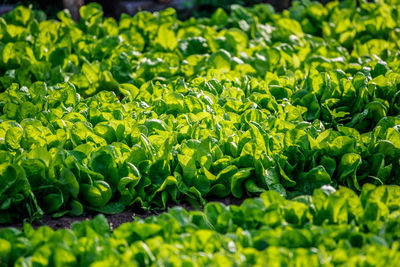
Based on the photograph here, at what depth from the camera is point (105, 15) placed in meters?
8.49

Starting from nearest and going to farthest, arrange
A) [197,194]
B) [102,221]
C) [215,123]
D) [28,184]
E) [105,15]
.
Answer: [102,221], [28,184], [197,194], [215,123], [105,15]

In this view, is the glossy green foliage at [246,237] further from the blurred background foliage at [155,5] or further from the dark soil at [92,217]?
the blurred background foliage at [155,5]

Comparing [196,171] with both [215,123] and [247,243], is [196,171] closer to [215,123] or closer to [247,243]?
[215,123]

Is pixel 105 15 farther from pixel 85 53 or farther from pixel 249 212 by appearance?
pixel 249 212

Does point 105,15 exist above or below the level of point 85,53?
below

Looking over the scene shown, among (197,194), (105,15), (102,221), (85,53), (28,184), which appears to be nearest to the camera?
(102,221)

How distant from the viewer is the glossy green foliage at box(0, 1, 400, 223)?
9.66 feet

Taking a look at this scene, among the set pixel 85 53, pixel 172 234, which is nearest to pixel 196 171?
pixel 172 234

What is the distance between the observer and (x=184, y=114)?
3.43 meters

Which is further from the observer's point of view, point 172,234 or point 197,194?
point 197,194

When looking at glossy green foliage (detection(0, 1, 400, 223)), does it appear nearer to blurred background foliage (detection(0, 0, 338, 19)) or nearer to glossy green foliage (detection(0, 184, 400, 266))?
glossy green foliage (detection(0, 184, 400, 266))

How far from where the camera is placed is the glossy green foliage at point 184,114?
294 centimetres

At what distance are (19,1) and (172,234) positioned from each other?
646 centimetres

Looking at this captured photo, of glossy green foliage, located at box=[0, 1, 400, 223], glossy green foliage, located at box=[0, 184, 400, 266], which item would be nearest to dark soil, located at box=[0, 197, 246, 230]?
glossy green foliage, located at box=[0, 1, 400, 223]
